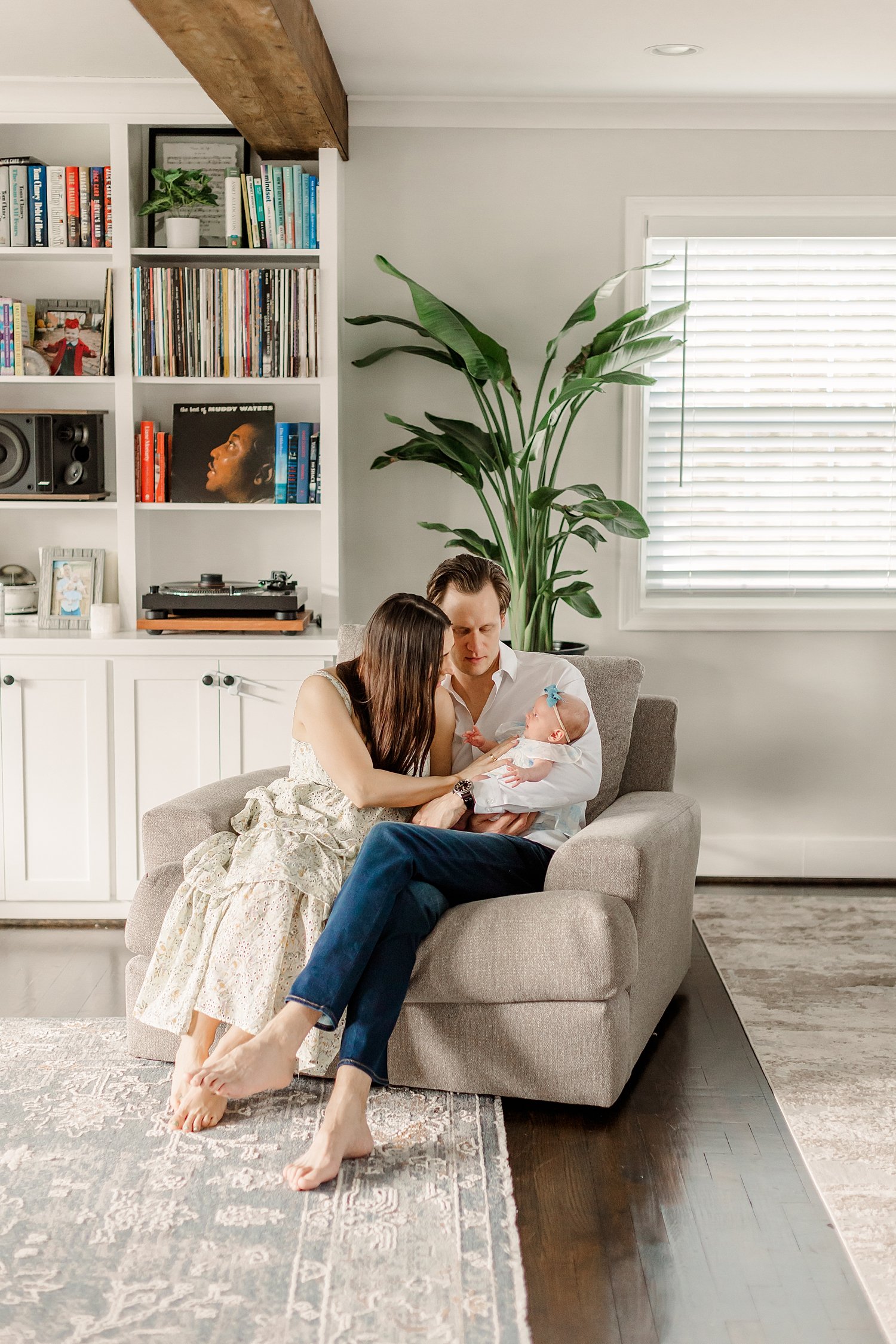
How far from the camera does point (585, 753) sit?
8.68 ft

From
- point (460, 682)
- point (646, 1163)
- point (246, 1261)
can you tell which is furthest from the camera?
point (460, 682)

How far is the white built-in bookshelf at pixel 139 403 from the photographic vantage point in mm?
3672

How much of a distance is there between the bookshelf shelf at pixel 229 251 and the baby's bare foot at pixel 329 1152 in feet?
8.54

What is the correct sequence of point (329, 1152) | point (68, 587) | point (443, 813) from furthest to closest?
point (68, 587) < point (443, 813) < point (329, 1152)

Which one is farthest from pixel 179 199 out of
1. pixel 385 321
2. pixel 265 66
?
pixel 265 66

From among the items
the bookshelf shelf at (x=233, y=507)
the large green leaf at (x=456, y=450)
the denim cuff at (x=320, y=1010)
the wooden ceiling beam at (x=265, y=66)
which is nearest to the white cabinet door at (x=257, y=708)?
the bookshelf shelf at (x=233, y=507)

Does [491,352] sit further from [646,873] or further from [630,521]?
[646,873]

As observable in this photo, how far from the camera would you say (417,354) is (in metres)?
3.71

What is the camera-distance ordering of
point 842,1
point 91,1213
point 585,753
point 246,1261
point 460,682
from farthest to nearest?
point 842,1 < point 460,682 < point 585,753 < point 91,1213 < point 246,1261

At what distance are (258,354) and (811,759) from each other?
7.47 feet

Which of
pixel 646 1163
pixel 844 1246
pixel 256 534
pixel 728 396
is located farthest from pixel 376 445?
pixel 844 1246

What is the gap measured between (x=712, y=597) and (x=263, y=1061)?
A: 98.4 inches

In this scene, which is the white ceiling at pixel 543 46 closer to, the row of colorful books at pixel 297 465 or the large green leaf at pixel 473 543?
the row of colorful books at pixel 297 465

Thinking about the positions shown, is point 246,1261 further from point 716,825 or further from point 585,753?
point 716,825
